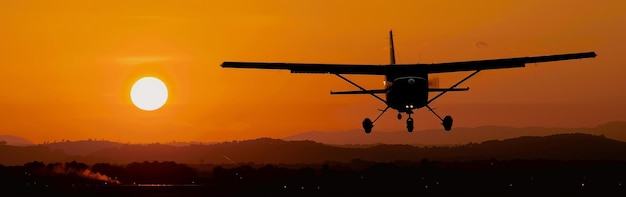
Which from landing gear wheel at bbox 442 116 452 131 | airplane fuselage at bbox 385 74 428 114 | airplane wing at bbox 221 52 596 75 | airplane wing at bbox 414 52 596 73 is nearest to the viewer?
airplane fuselage at bbox 385 74 428 114

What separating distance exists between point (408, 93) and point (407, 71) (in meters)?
4.27

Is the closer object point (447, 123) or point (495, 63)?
point (447, 123)

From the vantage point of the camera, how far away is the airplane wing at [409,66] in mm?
80556

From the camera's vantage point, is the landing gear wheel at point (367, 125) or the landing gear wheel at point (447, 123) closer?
the landing gear wheel at point (447, 123)

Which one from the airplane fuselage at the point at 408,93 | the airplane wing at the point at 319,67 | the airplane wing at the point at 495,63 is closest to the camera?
the airplane fuselage at the point at 408,93

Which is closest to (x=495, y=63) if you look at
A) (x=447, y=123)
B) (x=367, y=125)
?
(x=447, y=123)

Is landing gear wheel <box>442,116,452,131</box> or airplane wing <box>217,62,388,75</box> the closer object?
landing gear wheel <box>442,116,452,131</box>

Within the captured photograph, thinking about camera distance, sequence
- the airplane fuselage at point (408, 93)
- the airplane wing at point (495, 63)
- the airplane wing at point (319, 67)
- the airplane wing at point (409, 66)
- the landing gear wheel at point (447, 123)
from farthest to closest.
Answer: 1. the airplane wing at point (495, 63)
2. the airplane wing at point (319, 67)
3. the airplane wing at point (409, 66)
4. the landing gear wheel at point (447, 123)
5. the airplane fuselage at point (408, 93)

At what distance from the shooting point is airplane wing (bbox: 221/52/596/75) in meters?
80.6

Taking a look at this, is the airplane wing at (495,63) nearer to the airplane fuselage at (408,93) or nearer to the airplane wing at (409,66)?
the airplane wing at (409,66)

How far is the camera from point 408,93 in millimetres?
75375

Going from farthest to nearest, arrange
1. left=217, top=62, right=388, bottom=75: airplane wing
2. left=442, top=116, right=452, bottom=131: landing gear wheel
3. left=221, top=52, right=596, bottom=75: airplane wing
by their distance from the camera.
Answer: left=217, top=62, right=388, bottom=75: airplane wing
left=221, top=52, right=596, bottom=75: airplane wing
left=442, top=116, right=452, bottom=131: landing gear wheel

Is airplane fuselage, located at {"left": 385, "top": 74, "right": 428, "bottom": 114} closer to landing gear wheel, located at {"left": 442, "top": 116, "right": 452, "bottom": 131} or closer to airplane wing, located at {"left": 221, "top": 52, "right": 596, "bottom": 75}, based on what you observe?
landing gear wheel, located at {"left": 442, "top": 116, "right": 452, "bottom": 131}

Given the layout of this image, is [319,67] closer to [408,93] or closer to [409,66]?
[409,66]
